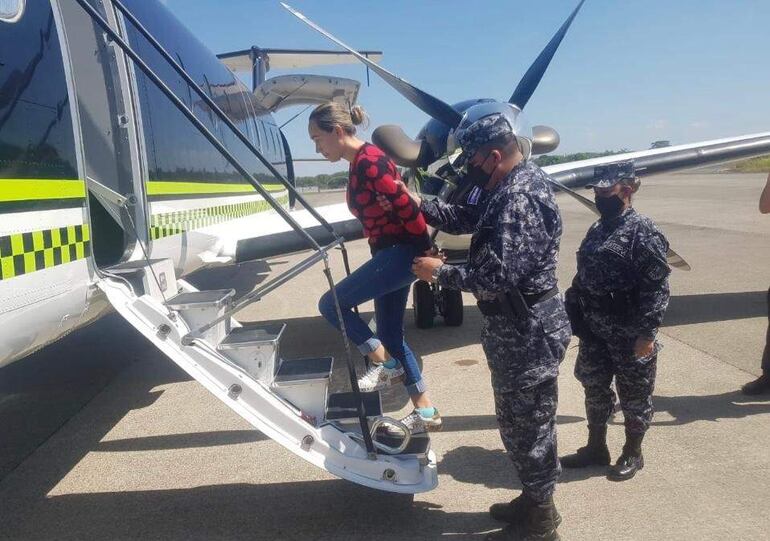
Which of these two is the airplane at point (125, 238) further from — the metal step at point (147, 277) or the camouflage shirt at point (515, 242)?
the camouflage shirt at point (515, 242)

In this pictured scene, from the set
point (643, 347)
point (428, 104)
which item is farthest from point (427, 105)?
point (643, 347)

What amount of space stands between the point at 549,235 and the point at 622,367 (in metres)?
1.12

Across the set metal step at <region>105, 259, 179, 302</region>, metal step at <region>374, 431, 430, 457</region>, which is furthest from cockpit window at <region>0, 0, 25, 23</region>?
metal step at <region>374, 431, 430, 457</region>

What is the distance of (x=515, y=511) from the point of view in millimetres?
2854

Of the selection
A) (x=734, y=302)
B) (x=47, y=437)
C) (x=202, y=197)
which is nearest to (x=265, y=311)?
(x=202, y=197)

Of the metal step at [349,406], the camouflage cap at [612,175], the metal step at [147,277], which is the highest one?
the camouflage cap at [612,175]

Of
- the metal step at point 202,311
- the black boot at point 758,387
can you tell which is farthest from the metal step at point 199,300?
the black boot at point 758,387

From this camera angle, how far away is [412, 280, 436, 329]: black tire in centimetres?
667

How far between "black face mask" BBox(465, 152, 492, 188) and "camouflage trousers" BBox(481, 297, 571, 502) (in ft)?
1.96

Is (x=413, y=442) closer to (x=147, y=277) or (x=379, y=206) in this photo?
(x=379, y=206)

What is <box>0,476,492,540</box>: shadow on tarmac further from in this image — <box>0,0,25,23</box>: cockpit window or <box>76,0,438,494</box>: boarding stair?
<box>0,0,25,23</box>: cockpit window

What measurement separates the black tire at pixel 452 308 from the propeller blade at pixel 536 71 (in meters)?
2.00

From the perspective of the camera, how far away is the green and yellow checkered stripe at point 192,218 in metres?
4.29

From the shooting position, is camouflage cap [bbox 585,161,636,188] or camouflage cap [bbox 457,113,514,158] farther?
camouflage cap [bbox 585,161,636,188]
